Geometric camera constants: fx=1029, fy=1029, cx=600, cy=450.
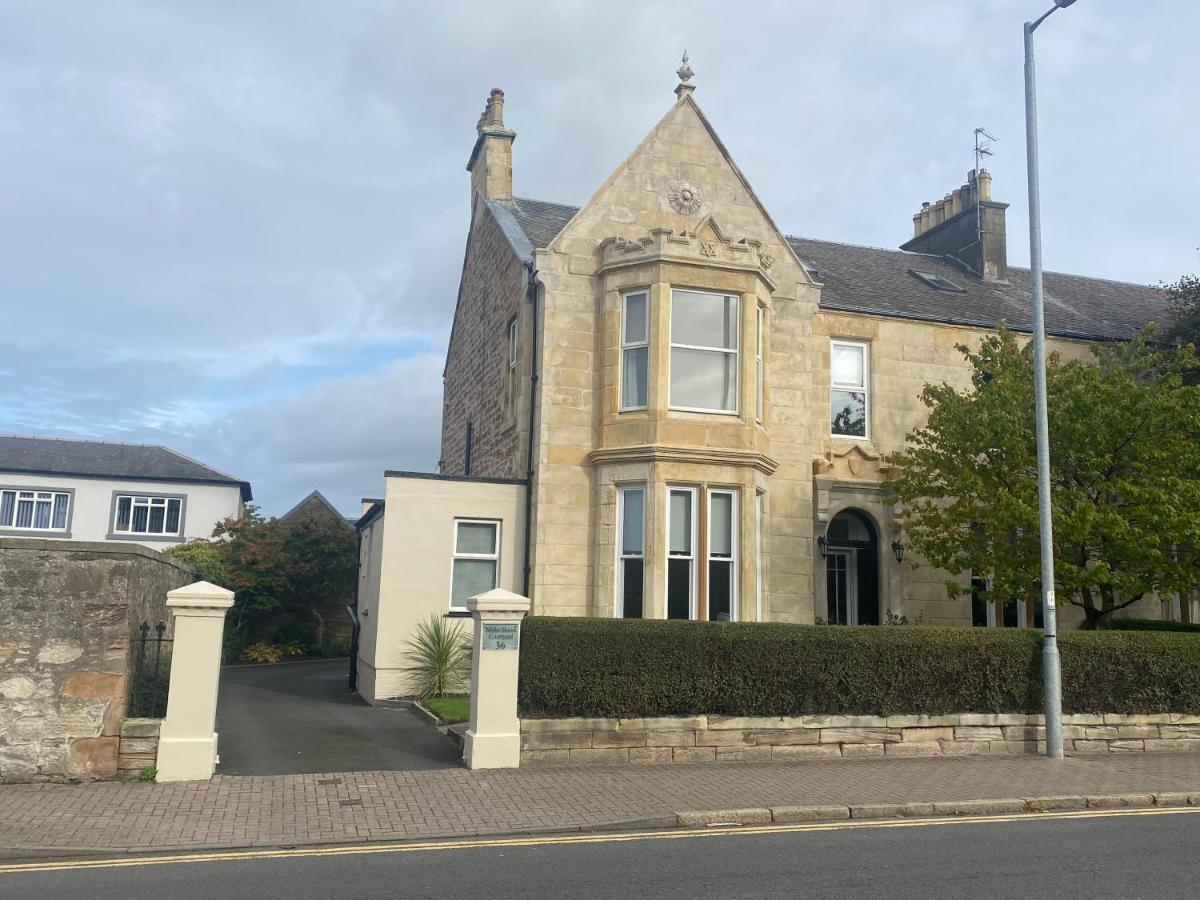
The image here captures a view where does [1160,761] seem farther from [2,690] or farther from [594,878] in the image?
[2,690]

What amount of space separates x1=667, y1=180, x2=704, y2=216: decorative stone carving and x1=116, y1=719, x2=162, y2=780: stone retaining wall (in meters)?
12.9

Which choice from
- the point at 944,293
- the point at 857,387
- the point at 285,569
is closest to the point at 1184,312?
the point at 944,293

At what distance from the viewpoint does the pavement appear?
9.01 metres

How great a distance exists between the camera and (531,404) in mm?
18703

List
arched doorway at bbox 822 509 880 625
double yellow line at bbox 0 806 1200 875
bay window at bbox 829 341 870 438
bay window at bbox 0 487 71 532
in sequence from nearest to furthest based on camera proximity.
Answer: double yellow line at bbox 0 806 1200 875, arched doorway at bbox 822 509 880 625, bay window at bbox 829 341 870 438, bay window at bbox 0 487 71 532

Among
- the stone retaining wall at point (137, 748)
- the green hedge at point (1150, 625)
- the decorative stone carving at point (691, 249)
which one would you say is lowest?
the stone retaining wall at point (137, 748)

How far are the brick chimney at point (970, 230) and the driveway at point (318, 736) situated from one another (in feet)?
61.9

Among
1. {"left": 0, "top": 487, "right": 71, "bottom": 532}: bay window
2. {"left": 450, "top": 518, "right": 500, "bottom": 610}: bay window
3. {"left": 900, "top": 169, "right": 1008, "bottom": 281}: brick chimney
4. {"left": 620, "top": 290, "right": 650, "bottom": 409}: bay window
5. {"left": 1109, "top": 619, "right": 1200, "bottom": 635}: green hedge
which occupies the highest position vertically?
{"left": 900, "top": 169, "right": 1008, "bottom": 281}: brick chimney

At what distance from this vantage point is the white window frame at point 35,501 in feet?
133

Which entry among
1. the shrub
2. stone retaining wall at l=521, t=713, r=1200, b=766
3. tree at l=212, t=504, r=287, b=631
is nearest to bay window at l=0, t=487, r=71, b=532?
tree at l=212, t=504, r=287, b=631

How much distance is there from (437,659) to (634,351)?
632cm

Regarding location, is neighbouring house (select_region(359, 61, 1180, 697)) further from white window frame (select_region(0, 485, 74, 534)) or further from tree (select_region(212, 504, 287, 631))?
white window frame (select_region(0, 485, 74, 534))

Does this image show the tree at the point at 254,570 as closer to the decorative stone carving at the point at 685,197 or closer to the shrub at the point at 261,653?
the shrub at the point at 261,653

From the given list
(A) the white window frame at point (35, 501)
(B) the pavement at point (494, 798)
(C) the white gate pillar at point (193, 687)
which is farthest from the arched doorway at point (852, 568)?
(A) the white window frame at point (35, 501)
